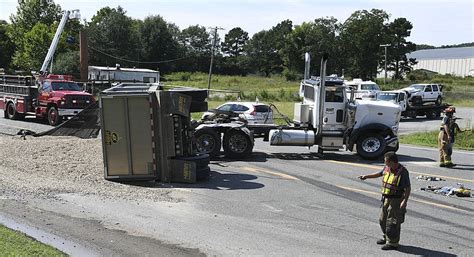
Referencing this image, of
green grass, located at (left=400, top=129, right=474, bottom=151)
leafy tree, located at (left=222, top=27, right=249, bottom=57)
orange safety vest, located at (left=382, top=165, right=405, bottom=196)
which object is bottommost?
green grass, located at (left=400, top=129, right=474, bottom=151)

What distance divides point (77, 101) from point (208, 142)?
13226 millimetres

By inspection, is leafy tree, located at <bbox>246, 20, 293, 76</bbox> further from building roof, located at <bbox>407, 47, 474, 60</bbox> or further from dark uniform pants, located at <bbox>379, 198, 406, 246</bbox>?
dark uniform pants, located at <bbox>379, 198, 406, 246</bbox>

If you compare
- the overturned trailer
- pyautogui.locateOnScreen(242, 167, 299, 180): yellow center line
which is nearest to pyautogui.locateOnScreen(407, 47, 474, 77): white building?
pyautogui.locateOnScreen(242, 167, 299, 180): yellow center line

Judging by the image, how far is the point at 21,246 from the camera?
7.11 metres

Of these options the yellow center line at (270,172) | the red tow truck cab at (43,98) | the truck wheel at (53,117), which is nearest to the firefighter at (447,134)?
the yellow center line at (270,172)

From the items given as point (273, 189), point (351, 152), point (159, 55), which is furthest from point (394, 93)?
point (159, 55)

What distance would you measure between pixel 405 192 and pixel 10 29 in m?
108

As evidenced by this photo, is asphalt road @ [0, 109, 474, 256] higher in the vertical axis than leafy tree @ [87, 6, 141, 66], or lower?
lower

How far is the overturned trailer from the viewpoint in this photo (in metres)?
12.6

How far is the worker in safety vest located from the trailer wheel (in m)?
26.2

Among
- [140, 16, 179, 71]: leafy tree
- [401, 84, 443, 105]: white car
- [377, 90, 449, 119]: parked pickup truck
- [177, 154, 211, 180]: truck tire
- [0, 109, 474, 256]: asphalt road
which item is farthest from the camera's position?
[140, 16, 179, 71]: leafy tree

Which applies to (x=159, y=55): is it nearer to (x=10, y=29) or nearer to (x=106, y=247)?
(x=10, y=29)

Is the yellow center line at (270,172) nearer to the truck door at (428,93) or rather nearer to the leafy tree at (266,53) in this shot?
the truck door at (428,93)

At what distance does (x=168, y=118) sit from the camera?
41.5 ft
